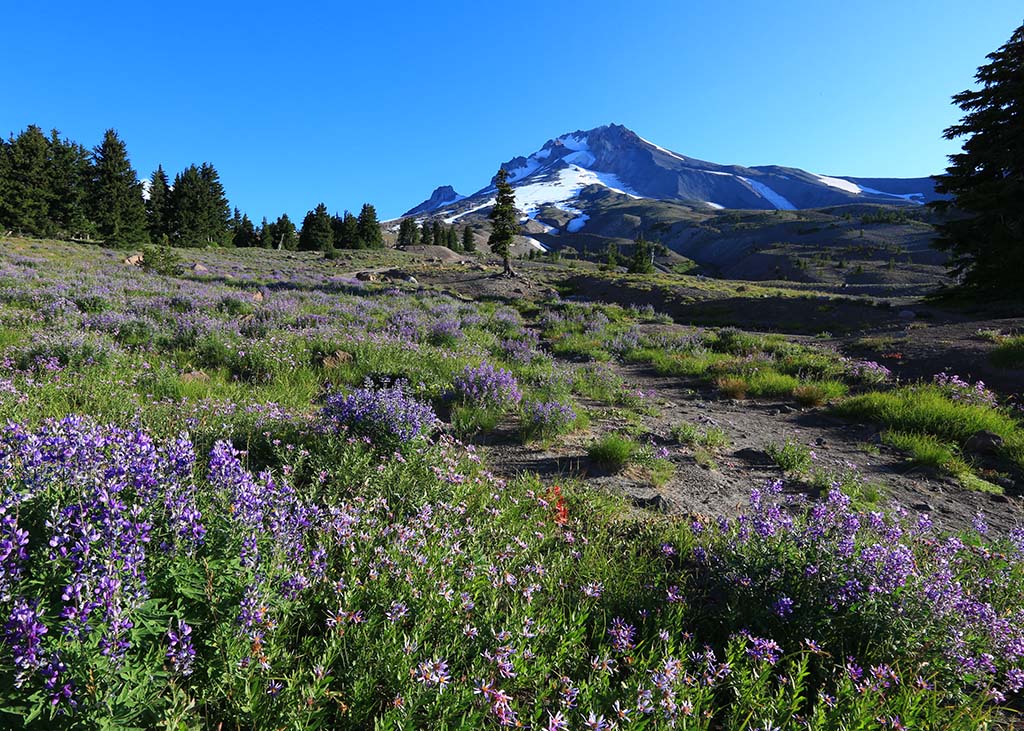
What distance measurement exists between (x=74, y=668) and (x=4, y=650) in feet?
1.05

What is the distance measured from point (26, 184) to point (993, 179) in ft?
276

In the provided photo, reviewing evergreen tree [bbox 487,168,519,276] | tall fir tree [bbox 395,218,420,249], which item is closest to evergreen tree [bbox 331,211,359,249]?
tall fir tree [bbox 395,218,420,249]

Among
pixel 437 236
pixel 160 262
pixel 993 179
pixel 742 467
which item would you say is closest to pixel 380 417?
pixel 742 467

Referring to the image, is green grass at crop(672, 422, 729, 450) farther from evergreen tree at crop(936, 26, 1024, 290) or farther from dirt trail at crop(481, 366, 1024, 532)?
evergreen tree at crop(936, 26, 1024, 290)

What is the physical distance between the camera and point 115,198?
5422cm

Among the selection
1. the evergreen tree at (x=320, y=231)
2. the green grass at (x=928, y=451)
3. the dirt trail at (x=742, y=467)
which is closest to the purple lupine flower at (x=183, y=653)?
the dirt trail at (x=742, y=467)

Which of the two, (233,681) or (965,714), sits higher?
(233,681)

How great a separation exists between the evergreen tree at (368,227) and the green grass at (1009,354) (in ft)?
299

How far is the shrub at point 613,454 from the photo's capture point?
5.41 m

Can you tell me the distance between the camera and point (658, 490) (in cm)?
495

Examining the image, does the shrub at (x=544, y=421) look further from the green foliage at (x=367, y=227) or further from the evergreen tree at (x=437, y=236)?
the evergreen tree at (x=437, y=236)

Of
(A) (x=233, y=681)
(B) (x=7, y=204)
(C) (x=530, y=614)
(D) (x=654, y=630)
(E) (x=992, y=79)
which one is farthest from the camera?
(B) (x=7, y=204)

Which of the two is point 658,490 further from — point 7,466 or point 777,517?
point 7,466

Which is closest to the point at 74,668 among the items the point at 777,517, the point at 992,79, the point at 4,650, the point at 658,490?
the point at 4,650
